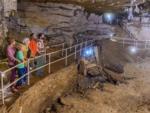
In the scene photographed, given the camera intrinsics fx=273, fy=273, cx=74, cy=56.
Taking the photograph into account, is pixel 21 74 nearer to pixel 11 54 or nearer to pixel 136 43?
pixel 11 54

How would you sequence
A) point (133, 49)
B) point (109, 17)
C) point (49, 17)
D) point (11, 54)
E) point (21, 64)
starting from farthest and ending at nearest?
1. point (109, 17)
2. point (133, 49)
3. point (49, 17)
4. point (21, 64)
5. point (11, 54)

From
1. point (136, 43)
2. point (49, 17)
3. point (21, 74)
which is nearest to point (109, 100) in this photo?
point (21, 74)

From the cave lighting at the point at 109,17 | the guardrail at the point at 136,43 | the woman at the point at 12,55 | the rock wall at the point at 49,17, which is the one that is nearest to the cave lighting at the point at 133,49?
the guardrail at the point at 136,43

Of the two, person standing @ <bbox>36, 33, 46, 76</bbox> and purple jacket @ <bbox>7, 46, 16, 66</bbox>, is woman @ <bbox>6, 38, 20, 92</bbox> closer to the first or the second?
purple jacket @ <bbox>7, 46, 16, 66</bbox>

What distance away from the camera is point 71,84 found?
12.2 metres

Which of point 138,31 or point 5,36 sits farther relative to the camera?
point 138,31

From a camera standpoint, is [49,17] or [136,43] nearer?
[49,17]

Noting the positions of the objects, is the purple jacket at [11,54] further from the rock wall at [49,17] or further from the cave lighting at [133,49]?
the cave lighting at [133,49]

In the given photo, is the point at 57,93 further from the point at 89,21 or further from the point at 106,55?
the point at 89,21

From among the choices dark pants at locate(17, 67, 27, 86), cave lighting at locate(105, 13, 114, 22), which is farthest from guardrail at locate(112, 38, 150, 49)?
dark pants at locate(17, 67, 27, 86)

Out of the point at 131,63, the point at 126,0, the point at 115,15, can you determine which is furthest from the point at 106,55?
the point at 115,15

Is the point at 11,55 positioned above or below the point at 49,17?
below

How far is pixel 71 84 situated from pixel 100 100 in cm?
159

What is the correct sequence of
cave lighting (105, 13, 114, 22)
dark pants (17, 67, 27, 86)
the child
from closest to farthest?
the child → dark pants (17, 67, 27, 86) → cave lighting (105, 13, 114, 22)
